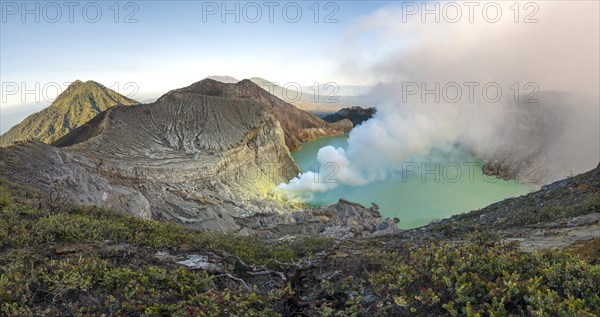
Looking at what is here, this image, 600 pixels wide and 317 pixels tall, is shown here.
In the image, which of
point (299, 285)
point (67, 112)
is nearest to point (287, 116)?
point (299, 285)

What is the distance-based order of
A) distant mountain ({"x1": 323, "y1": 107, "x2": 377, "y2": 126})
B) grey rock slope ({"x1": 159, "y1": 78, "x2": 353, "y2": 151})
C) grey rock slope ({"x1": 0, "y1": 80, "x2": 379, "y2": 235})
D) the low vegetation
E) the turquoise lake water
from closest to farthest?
the low vegetation → grey rock slope ({"x1": 0, "y1": 80, "x2": 379, "y2": 235}) → the turquoise lake water → grey rock slope ({"x1": 159, "y1": 78, "x2": 353, "y2": 151}) → distant mountain ({"x1": 323, "y1": 107, "x2": 377, "y2": 126})

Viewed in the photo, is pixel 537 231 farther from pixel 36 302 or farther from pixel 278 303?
pixel 36 302

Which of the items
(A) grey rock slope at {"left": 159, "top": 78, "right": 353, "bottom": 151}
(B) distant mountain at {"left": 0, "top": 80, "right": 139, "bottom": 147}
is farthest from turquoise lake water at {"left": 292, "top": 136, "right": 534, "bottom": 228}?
(B) distant mountain at {"left": 0, "top": 80, "right": 139, "bottom": 147}

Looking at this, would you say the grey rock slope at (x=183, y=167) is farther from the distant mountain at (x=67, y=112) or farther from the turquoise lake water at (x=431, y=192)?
the distant mountain at (x=67, y=112)

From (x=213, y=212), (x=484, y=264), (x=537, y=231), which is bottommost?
(x=213, y=212)

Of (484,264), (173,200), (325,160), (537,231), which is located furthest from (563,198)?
(325,160)

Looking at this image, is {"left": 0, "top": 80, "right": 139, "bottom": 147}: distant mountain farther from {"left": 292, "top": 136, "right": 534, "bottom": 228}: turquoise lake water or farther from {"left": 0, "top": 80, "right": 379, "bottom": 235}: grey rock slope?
{"left": 292, "top": 136, "right": 534, "bottom": 228}: turquoise lake water
